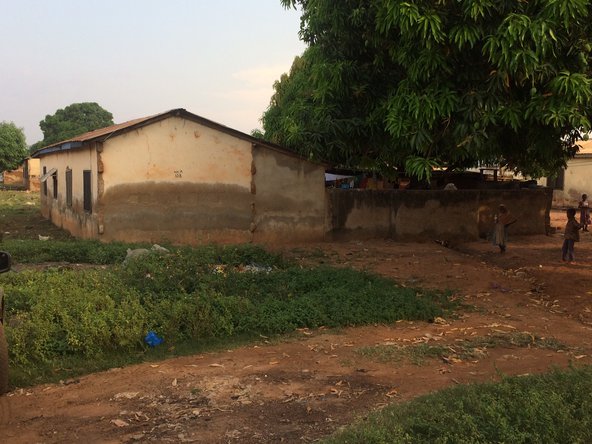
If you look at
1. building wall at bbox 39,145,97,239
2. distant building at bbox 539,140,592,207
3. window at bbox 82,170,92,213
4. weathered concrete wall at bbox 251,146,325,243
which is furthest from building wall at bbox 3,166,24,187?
distant building at bbox 539,140,592,207

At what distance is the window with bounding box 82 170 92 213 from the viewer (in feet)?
44.5

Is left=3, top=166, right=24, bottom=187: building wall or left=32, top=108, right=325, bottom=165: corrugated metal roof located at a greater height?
left=32, top=108, right=325, bottom=165: corrugated metal roof

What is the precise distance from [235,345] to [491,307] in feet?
13.7

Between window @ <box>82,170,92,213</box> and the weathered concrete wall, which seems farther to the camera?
the weathered concrete wall

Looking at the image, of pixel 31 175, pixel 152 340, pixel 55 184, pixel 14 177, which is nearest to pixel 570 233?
pixel 152 340

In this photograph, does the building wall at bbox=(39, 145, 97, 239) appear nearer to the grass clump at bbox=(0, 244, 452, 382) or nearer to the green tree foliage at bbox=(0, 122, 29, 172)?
the grass clump at bbox=(0, 244, 452, 382)

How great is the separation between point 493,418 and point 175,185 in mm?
11254

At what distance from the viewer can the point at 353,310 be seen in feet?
24.3

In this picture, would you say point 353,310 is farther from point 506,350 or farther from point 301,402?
point 301,402

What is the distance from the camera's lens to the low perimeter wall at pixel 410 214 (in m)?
14.8

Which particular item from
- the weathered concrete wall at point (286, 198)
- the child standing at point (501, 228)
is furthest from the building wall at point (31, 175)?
the child standing at point (501, 228)

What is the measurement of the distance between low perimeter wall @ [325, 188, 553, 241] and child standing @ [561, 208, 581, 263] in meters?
3.74

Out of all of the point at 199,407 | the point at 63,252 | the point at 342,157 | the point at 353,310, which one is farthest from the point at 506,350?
the point at 63,252

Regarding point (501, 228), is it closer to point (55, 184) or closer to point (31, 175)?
point (55, 184)
